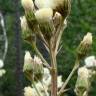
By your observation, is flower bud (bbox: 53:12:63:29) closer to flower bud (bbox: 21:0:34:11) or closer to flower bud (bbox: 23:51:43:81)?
flower bud (bbox: 21:0:34:11)

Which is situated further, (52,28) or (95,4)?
(95,4)

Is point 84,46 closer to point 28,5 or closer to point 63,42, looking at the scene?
point 28,5

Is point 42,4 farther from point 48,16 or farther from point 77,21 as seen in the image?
point 77,21

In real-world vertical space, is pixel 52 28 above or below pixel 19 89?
below

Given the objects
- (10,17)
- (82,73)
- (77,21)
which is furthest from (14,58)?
(82,73)

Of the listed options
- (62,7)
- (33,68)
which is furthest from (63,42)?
(62,7)

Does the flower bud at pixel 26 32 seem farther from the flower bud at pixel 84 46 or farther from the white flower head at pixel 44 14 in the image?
the flower bud at pixel 84 46

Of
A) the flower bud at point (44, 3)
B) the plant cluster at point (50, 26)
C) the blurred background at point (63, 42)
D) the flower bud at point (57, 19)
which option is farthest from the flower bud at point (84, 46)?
the blurred background at point (63, 42)
